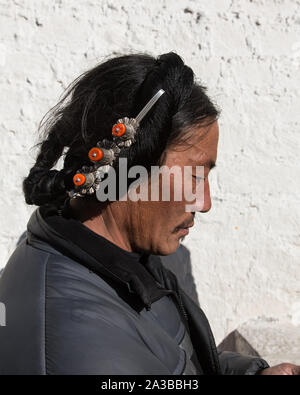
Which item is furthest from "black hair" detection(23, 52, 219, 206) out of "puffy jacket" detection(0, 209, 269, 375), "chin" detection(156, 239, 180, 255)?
"chin" detection(156, 239, 180, 255)

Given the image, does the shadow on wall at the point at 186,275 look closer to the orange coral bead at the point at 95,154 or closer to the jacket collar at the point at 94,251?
the jacket collar at the point at 94,251

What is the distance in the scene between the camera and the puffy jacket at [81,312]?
0.95m

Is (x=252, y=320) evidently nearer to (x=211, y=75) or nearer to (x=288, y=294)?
(x=288, y=294)

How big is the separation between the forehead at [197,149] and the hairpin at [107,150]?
5.6 inches

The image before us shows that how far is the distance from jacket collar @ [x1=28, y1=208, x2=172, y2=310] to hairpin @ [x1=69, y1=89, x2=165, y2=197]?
0.31 feet

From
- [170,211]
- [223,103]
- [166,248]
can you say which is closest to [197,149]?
[170,211]

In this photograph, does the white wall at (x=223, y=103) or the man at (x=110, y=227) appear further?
the white wall at (x=223, y=103)

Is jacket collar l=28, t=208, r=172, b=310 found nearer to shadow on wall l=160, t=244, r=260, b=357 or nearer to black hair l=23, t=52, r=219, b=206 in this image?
black hair l=23, t=52, r=219, b=206

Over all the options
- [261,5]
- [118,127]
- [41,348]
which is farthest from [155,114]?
[261,5]

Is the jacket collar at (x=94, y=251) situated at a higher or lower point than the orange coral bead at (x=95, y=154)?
lower

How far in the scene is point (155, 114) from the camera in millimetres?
1162

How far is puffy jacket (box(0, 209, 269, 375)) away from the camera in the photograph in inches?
37.6

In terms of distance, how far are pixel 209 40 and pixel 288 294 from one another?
4.11ft

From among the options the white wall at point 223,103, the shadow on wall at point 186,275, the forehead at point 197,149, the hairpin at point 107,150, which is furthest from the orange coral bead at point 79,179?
the shadow on wall at point 186,275
